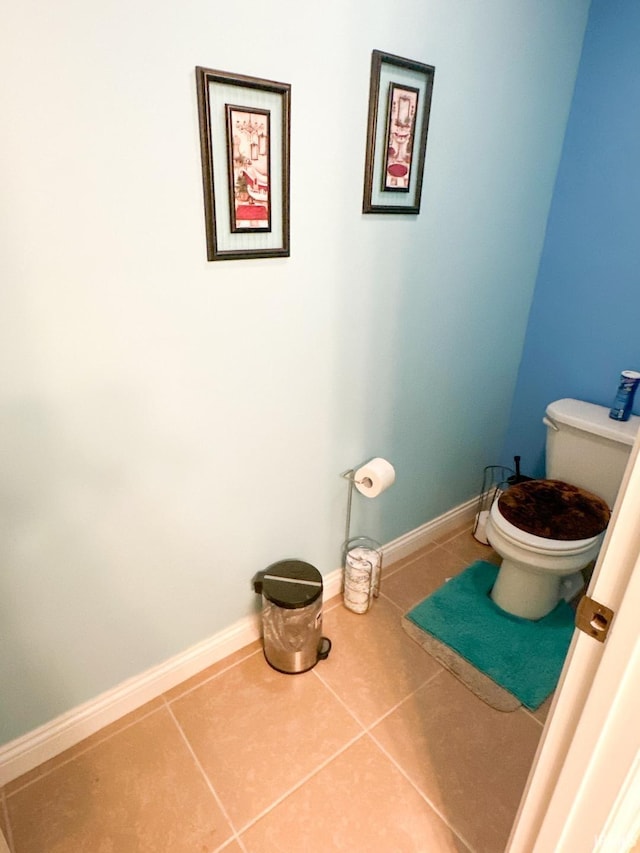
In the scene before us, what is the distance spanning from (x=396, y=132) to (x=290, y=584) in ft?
4.62

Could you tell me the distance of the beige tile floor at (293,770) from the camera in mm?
1278

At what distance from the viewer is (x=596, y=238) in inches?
77.0

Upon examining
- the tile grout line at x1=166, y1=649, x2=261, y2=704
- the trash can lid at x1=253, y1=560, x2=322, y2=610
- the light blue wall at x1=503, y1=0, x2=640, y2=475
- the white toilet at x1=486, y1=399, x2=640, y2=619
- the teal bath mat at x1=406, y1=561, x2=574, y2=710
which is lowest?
the tile grout line at x1=166, y1=649, x2=261, y2=704

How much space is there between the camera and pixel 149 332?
122 cm

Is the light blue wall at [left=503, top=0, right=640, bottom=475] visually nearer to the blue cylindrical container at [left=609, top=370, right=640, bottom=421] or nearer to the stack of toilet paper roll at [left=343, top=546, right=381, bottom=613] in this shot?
the blue cylindrical container at [left=609, top=370, right=640, bottom=421]

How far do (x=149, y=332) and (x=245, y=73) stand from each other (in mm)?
626

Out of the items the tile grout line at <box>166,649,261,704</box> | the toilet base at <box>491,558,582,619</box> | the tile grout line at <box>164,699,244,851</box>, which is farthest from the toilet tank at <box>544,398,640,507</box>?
the tile grout line at <box>164,699,244,851</box>

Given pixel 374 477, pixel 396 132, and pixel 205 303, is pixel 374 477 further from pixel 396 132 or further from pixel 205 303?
pixel 396 132

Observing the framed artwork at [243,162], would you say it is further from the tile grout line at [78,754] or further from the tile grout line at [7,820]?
the tile grout line at [7,820]

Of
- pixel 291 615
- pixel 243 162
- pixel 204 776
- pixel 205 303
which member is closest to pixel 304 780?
pixel 204 776

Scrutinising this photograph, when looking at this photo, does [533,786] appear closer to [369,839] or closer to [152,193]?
[369,839]

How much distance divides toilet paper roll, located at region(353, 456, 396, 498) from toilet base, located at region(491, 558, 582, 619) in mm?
539

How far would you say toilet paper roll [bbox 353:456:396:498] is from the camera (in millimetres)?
1769

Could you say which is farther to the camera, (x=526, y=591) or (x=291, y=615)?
(x=526, y=591)
